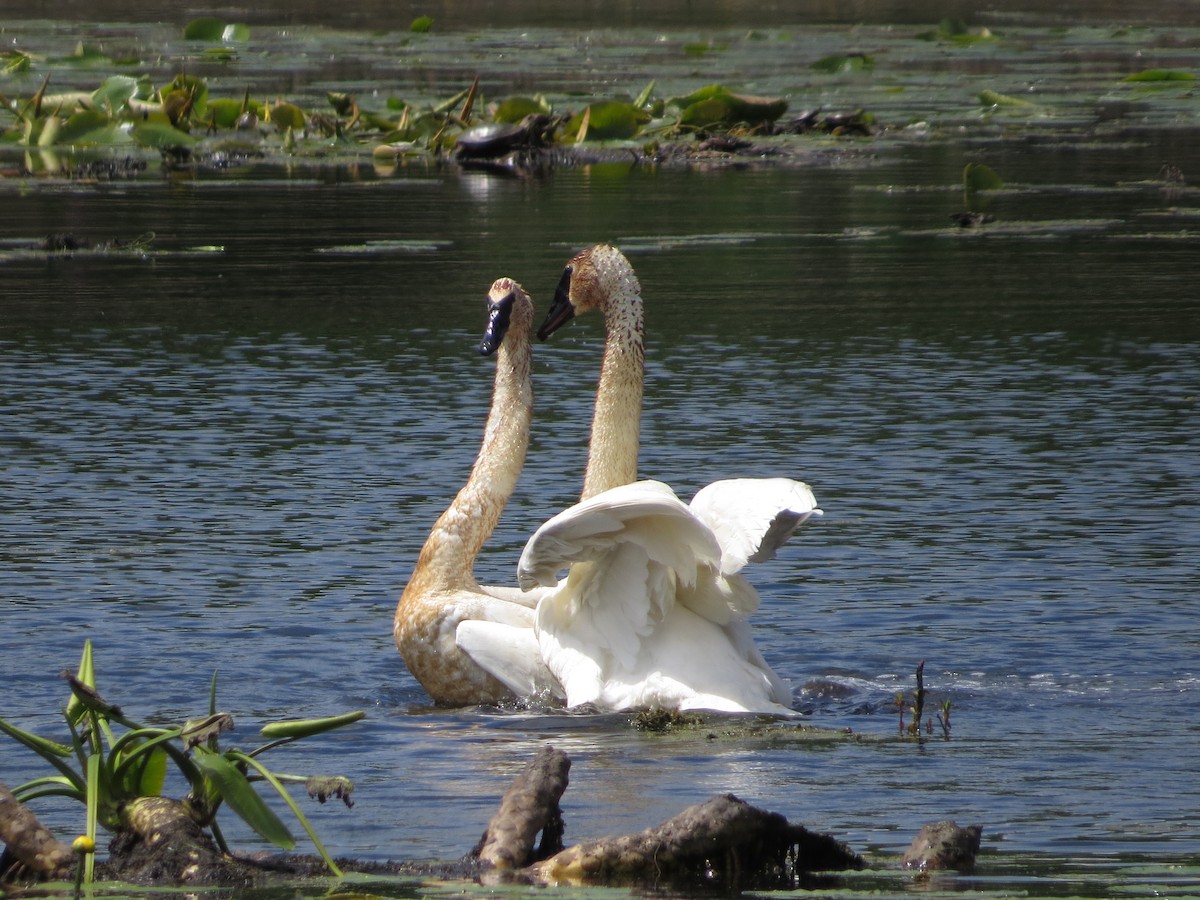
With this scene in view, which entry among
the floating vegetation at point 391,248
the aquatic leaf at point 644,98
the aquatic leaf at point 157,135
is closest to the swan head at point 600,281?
Result: the floating vegetation at point 391,248

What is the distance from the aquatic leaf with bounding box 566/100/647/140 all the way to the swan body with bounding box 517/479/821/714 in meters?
18.9

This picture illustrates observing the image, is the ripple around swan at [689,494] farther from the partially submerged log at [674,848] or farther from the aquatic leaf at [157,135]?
the aquatic leaf at [157,135]

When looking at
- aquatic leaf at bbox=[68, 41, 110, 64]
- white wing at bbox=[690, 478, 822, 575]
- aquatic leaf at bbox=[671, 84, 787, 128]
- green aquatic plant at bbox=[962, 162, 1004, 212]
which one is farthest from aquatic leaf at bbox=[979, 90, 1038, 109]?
white wing at bbox=[690, 478, 822, 575]

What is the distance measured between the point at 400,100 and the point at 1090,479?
19049 mm

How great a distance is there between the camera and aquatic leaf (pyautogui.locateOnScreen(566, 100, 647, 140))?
2547 cm

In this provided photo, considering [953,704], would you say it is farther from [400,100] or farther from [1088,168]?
[400,100]

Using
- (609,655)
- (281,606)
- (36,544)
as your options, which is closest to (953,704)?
(609,655)

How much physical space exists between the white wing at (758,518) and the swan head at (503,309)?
1789mm

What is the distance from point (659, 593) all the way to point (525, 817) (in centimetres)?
209

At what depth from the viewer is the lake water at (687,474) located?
6160mm

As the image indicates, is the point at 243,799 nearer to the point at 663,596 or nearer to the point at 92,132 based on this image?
the point at 663,596

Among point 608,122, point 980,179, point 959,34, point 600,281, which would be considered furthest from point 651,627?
point 959,34

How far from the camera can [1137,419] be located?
448 inches

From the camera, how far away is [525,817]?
186 inches
